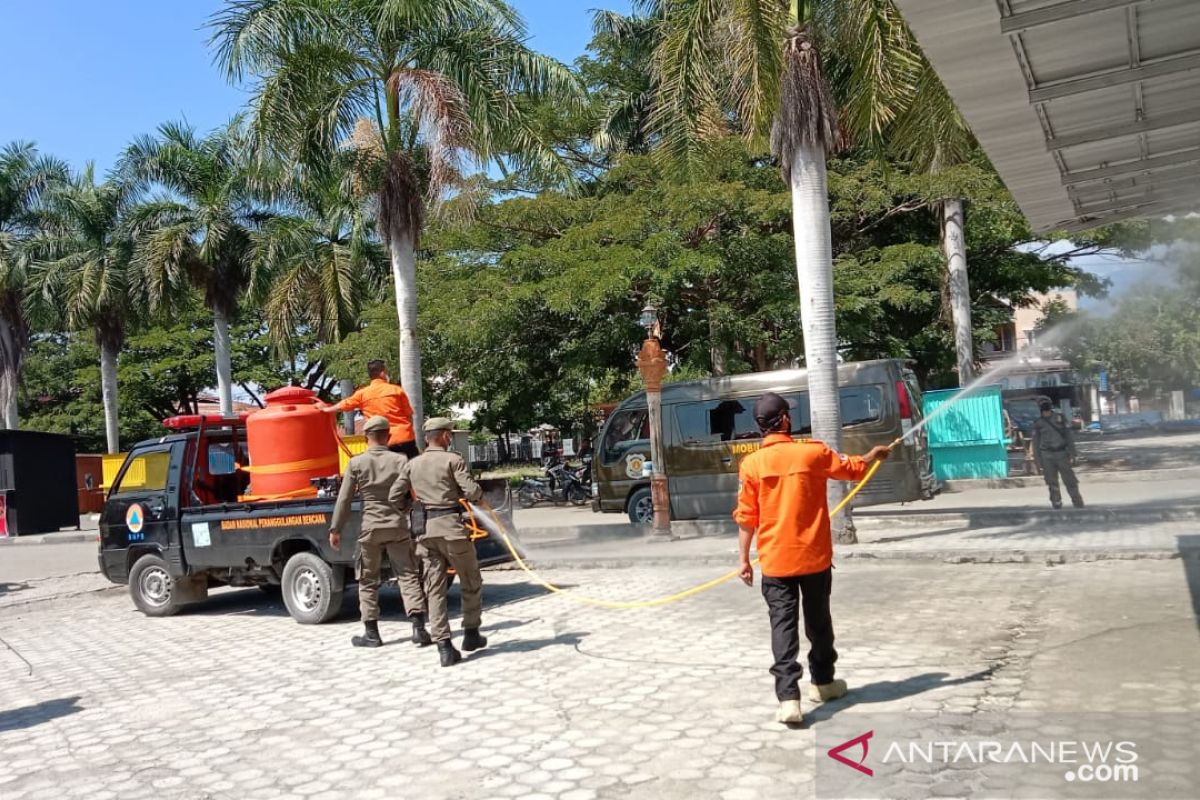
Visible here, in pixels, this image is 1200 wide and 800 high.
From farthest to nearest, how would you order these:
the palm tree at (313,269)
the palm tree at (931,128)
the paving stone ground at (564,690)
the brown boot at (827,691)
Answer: the palm tree at (313,269) → the palm tree at (931,128) → the brown boot at (827,691) → the paving stone ground at (564,690)

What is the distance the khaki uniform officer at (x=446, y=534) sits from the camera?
Result: 749 cm

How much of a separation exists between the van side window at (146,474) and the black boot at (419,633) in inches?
165

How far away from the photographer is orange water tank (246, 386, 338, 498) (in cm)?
998

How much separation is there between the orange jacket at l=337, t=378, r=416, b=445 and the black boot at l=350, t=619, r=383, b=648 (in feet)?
6.94

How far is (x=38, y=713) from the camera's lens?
669cm

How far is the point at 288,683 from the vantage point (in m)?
7.06

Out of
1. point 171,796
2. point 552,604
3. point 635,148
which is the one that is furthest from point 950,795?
point 635,148

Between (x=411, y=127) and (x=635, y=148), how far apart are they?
1194 cm

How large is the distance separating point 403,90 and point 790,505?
11027mm

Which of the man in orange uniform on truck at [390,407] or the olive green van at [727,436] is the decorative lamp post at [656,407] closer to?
the olive green van at [727,436]

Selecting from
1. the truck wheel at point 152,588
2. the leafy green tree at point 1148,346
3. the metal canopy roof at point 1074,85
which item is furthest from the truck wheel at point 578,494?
the metal canopy roof at point 1074,85

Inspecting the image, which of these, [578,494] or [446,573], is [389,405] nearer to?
[446,573]

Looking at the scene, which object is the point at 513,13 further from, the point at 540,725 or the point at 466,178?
the point at 540,725

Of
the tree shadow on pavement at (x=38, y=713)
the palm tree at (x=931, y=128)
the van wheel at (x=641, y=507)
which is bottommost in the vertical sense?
the tree shadow on pavement at (x=38, y=713)
